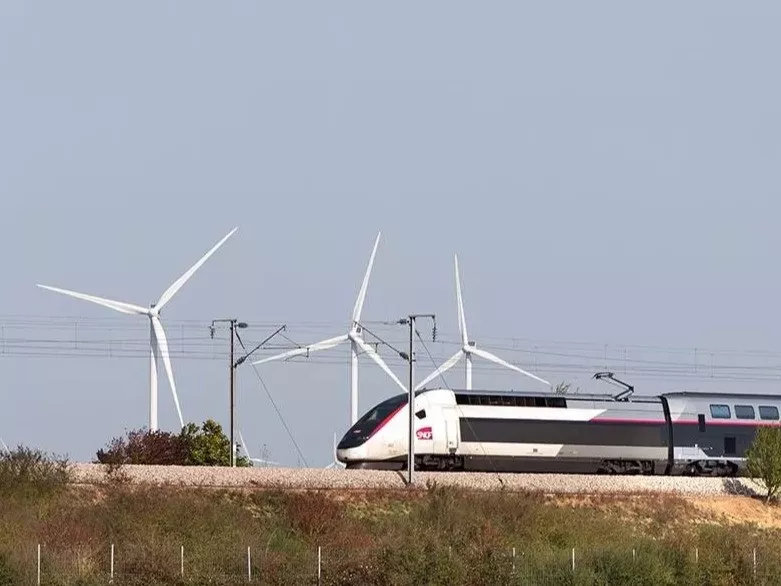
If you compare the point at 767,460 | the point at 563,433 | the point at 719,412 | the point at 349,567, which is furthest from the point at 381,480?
the point at 349,567

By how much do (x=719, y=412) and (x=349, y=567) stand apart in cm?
4164

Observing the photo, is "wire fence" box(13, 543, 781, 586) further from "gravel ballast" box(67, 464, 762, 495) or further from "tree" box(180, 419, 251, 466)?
"tree" box(180, 419, 251, 466)

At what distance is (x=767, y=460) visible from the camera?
284ft

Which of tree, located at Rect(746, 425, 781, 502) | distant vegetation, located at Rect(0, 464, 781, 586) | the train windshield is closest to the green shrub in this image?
distant vegetation, located at Rect(0, 464, 781, 586)

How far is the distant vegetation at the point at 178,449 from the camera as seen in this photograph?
303 ft

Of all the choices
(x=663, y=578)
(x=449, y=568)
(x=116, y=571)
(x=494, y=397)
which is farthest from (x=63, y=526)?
(x=494, y=397)

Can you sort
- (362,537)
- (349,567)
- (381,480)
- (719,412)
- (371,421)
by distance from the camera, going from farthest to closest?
1. (719,412)
2. (371,421)
3. (381,480)
4. (362,537)
5. (349,567)

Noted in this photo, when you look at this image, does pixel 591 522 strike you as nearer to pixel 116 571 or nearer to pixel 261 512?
pixel 261 512

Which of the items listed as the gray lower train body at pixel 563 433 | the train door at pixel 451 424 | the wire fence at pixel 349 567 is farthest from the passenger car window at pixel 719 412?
the wire fence at pixel 349 567

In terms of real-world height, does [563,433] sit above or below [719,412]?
below

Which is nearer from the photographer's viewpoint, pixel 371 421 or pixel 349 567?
pixel 349 567

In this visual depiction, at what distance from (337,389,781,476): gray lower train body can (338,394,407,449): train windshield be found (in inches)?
2.7

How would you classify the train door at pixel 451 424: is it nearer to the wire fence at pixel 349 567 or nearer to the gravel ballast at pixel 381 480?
the gravel ballast at pixel 381 480

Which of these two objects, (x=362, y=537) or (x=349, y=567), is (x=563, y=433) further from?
(x=349, y=567)
